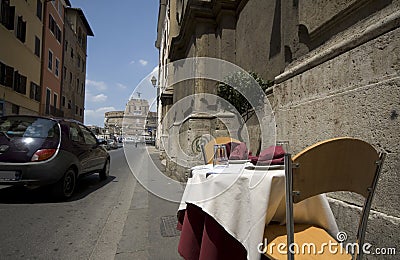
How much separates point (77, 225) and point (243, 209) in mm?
2974

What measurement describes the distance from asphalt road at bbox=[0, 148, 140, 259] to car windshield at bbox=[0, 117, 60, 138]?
1177 mm

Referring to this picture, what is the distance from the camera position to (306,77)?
11.5ft

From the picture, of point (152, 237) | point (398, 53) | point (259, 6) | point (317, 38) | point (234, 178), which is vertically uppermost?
point (259, 6)

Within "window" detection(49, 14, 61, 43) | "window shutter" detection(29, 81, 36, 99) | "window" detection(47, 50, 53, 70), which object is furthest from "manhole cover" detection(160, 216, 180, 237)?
"window" detection(49, 14, 61, 43)

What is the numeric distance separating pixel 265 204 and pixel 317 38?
2618 millimetres

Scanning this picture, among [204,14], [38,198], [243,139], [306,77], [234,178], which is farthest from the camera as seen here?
[204,14]

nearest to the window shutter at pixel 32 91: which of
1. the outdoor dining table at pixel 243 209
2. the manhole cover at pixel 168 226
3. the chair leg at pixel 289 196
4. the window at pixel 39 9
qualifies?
the window at pixel 39 9

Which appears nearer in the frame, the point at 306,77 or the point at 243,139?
the point at 306,77

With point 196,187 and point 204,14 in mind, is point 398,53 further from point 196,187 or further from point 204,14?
point 204,14

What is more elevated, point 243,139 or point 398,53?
point 398,53

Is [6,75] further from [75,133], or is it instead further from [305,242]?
[305,242]

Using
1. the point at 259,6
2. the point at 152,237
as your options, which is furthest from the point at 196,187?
the point at 259,6

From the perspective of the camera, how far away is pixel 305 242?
1.72 metres

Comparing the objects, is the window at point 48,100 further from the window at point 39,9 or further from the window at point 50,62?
the window at point 39,9
